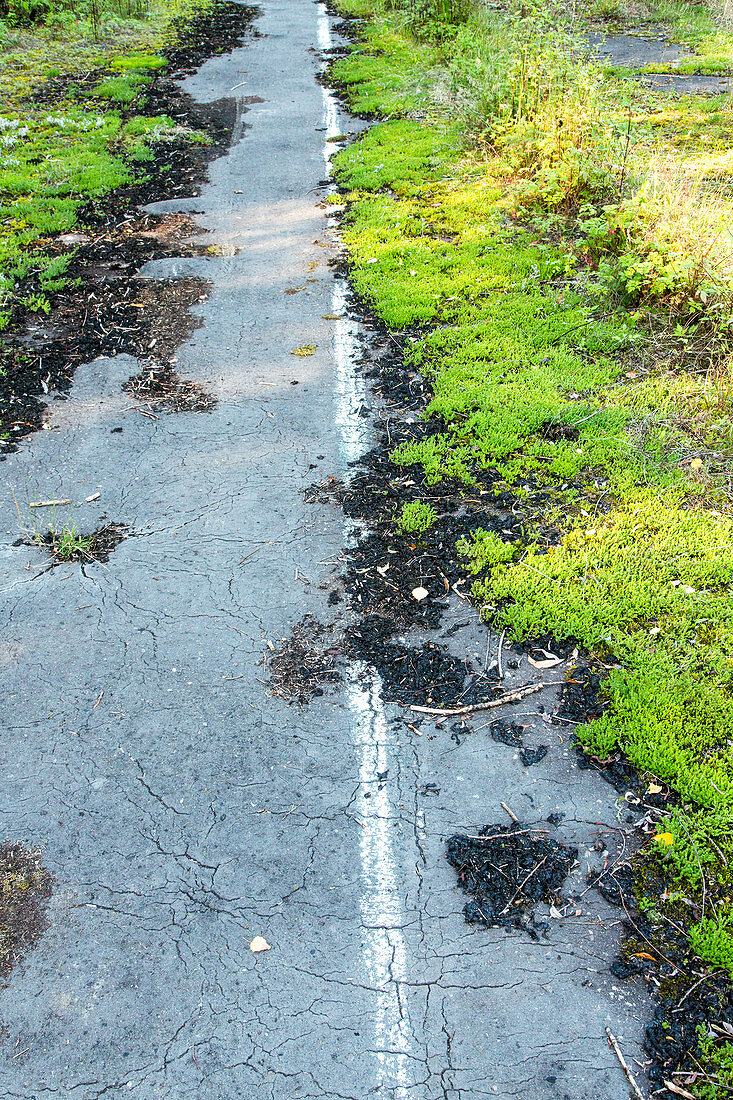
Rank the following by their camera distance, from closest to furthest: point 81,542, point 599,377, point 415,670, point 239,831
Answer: point 239,831 → point 415,670 → point 81,542 → point 599,377

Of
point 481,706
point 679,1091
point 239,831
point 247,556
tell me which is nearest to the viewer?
point 679,1091

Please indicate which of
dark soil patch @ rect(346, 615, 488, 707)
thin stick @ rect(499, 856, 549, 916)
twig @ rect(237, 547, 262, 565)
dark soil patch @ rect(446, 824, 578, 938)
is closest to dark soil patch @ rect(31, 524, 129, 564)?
twig @ rect(237, 547, 262, 565)

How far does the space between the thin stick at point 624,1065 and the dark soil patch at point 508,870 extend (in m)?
0.44

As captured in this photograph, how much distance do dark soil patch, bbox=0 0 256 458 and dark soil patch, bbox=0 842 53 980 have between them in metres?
3.56

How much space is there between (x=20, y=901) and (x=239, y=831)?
3.19 feet

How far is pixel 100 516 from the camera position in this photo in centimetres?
518

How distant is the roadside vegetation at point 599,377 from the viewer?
141 inches

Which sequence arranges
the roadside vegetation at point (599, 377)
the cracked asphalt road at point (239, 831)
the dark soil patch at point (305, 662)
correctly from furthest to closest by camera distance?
1. the dark soil patch at point (305, 662)
2. the roadside vegetation at point (599, 377)
3. the cracked asphalt road at point (239, 831)

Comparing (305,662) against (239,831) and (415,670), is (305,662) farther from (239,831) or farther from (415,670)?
(239,831)

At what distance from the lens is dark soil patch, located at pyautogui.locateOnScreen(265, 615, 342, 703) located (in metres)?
4.02

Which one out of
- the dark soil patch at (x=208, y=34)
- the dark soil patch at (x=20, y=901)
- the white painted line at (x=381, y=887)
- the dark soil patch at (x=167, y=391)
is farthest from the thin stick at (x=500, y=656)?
the dark soil patch at (x=208, y=34)

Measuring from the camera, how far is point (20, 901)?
3.17 meters

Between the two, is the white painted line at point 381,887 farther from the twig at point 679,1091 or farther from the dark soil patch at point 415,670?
the twig at point 679,1091

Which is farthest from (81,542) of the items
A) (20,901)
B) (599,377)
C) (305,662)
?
(599,377)
